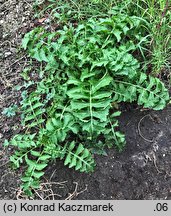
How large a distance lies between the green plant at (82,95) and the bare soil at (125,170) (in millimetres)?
71

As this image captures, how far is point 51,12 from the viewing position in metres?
3.09

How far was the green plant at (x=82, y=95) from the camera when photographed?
2.40 m

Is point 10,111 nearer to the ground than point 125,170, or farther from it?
farther from it

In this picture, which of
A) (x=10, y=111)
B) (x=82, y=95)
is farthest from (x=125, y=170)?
(x=10, y=111)

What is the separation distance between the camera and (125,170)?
96.7 inches

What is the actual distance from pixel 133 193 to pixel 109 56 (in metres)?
0.86

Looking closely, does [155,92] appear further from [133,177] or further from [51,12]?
[51,12]

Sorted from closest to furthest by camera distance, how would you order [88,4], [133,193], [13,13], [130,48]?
1. [133,193]
2. [130,48]
3. [88,4]
4. [13,13]

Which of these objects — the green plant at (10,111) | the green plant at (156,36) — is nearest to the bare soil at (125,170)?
the green plant at (10,111)

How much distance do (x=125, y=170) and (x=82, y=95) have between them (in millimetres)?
538

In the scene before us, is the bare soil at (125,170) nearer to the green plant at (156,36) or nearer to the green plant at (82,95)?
the green plant at (82,95)

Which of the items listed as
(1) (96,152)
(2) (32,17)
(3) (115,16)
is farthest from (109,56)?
(2) (32,17)

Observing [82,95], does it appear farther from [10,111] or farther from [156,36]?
[156,36]

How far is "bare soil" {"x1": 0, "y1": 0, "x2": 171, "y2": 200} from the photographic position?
2.40m
